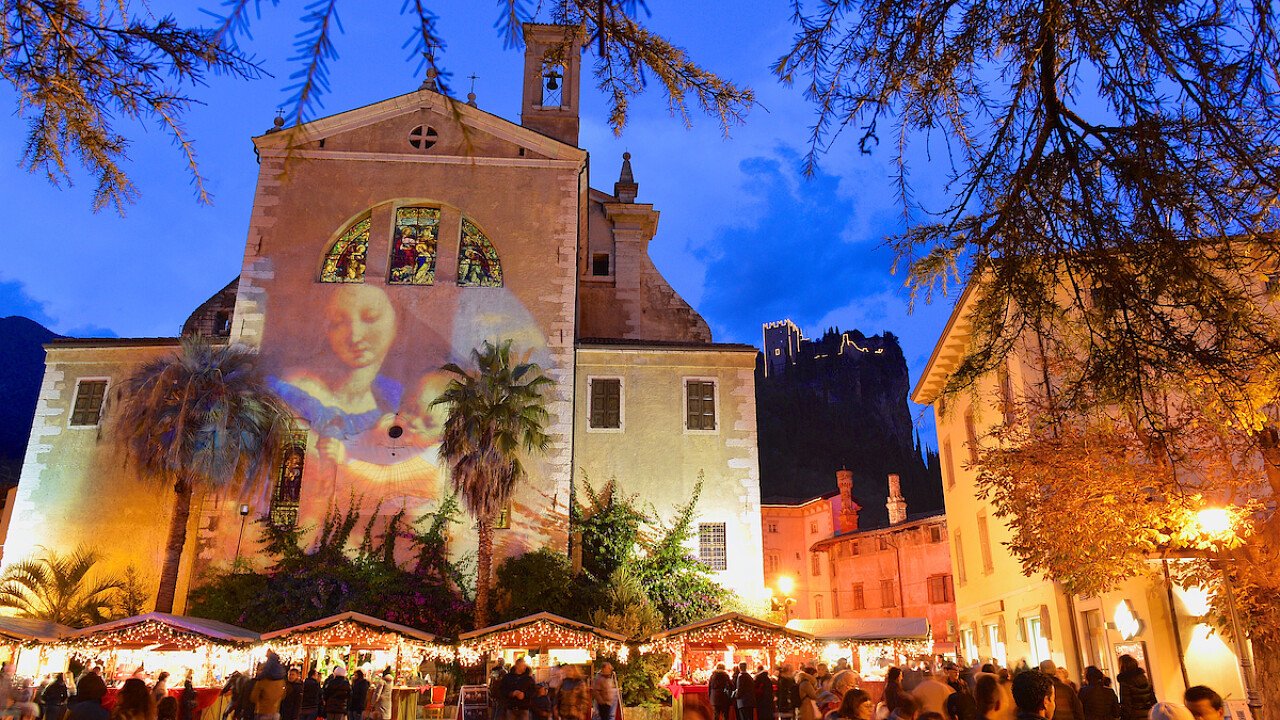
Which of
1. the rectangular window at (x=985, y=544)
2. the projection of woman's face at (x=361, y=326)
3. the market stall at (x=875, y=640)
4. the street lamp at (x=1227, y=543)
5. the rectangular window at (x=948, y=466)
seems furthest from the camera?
the rectangular window at (x=948, y=466)

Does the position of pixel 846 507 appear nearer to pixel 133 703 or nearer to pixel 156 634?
pixel 156 634

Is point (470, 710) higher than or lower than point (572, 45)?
lower

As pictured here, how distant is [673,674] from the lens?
21.6m

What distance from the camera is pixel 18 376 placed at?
295ft

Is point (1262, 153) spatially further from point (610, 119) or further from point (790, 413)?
point (790, 413)

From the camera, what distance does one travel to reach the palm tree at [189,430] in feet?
73.1

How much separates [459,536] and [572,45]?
21.3 m

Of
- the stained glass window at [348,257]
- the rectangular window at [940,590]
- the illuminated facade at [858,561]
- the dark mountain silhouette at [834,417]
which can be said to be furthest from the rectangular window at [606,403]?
the dark mountain silhouette at [834,417]

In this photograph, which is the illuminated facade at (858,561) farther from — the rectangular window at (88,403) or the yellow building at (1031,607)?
the rectangular window at (88,403)

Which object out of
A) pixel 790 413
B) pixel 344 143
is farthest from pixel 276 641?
pixel 790 413

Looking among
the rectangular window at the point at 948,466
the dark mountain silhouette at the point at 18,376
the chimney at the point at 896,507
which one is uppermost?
the dark mountain silhouette at the point at 18,376

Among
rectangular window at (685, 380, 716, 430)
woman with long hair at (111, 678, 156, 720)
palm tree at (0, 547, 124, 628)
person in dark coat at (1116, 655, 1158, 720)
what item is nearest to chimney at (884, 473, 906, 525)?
rectangular window at (685, 380, 716, 430)

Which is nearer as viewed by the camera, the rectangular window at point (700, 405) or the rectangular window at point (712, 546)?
the rectangular window at point (712, 546)

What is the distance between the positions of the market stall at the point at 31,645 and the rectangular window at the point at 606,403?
13.4 meters
